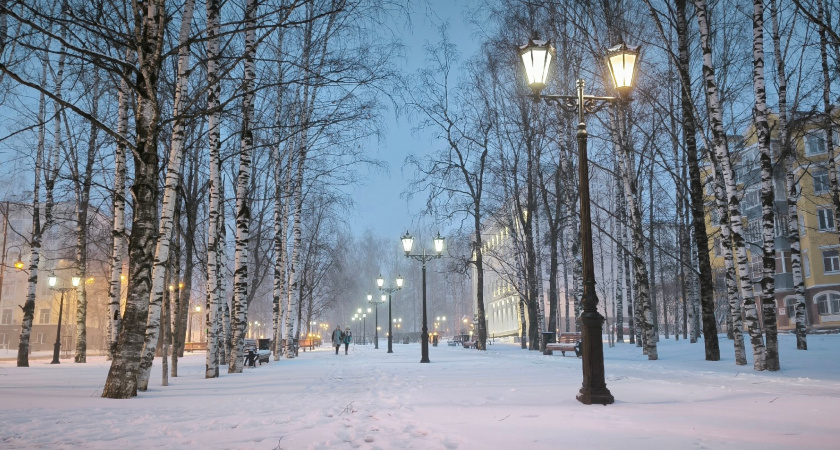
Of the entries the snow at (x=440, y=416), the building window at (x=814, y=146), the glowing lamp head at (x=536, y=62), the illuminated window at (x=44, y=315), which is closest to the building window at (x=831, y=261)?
the building window at (x=814, y=146)

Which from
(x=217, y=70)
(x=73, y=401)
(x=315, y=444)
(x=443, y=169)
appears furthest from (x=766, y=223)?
(x=443, y=169)

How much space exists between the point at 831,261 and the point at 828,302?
292 centimetres

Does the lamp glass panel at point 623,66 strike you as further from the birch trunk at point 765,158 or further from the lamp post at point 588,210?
the birch trunk at point 765,158

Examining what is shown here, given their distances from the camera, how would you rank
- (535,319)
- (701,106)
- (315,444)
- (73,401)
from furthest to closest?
(535,319), (701,106), (73,401), (315,444)

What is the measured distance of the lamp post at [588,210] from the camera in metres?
6.61

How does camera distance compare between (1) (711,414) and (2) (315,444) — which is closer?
(2) (315,444)

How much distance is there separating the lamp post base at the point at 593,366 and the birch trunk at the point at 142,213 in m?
6.03

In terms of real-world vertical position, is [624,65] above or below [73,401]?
above

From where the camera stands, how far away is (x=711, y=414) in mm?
5734

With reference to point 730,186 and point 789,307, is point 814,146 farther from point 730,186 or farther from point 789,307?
point 730,186

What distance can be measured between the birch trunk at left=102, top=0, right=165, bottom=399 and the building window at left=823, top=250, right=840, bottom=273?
45119 mm

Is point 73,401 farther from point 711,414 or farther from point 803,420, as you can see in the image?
point 803,420

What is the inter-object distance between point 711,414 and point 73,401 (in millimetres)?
7748

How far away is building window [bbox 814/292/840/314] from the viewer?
38406mm
